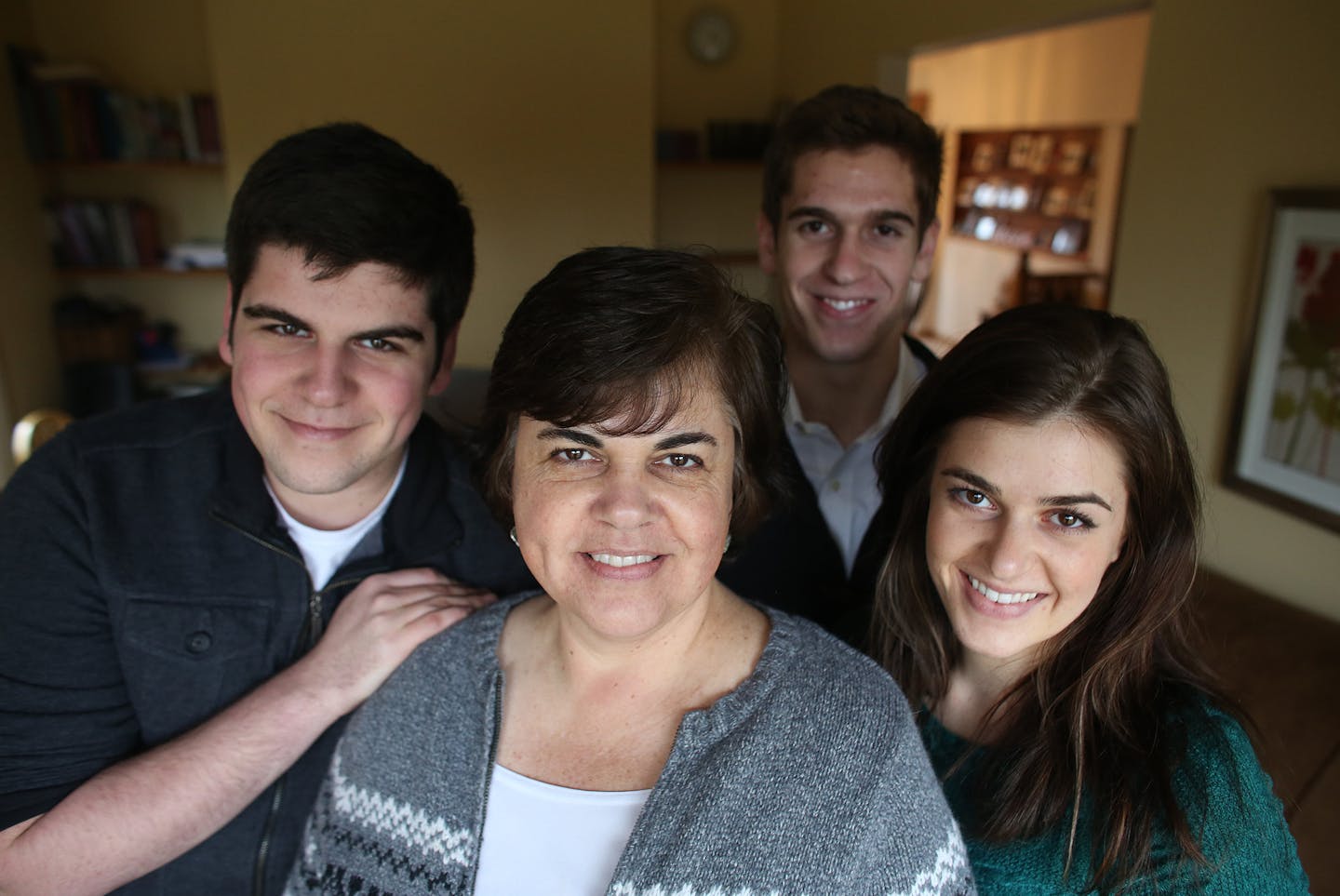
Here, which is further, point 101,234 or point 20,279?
point 101,234

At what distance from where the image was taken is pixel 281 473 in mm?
1467

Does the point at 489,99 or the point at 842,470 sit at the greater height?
the point at 489,99

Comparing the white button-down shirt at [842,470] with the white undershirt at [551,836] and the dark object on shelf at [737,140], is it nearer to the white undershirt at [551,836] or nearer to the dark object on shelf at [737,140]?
the white undershirt at [551,836]

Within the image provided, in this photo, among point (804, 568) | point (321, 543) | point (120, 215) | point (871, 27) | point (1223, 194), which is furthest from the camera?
point (120, 215)

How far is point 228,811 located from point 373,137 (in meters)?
1.11

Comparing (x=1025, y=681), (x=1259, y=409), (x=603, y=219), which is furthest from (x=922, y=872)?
(x=603, y=219)

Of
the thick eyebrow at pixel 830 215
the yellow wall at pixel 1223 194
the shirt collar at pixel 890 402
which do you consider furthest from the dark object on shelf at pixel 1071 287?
the thick eyebrow at pixel 830 215

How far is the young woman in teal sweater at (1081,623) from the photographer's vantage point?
1177 millimetres

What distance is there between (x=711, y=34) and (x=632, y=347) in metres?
5.24

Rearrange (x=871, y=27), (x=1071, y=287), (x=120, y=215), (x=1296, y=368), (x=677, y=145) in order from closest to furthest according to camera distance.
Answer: (x=1296, y=368) → (x=871, y=27) → (x=120, y=215) → (x=677, y=145) → (x=1071, y=287)

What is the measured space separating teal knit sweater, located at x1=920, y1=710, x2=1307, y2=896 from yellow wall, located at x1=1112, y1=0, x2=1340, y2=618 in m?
1.25

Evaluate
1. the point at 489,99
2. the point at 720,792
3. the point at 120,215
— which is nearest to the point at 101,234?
the point at 120,215

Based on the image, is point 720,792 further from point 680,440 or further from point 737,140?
point 737,140

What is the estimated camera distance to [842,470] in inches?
77.9
